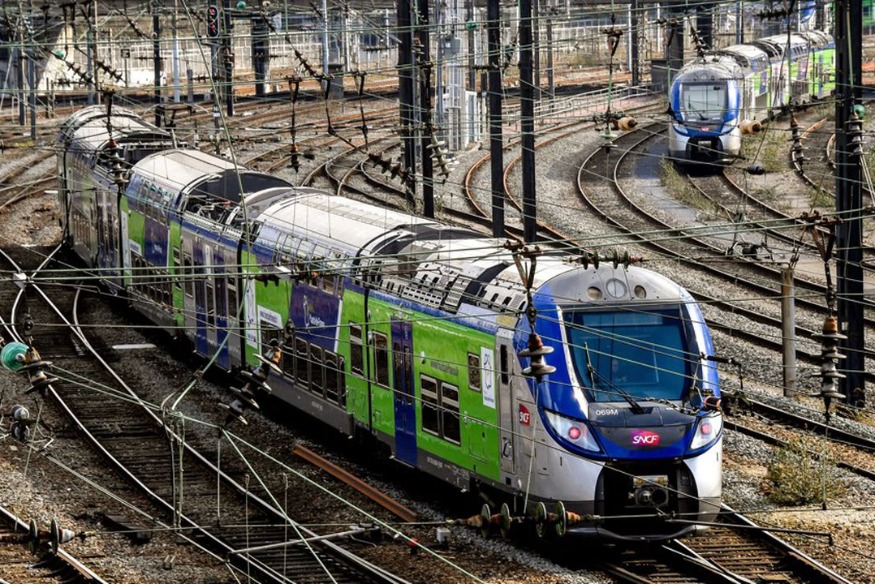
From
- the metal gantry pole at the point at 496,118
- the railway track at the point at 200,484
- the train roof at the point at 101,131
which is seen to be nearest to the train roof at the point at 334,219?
the metal gantry pole at the point at 496,118

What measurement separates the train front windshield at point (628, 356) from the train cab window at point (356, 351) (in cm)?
417

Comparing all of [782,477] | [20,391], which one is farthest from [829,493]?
[20,391]

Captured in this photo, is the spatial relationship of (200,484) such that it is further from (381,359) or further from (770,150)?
(770,150)

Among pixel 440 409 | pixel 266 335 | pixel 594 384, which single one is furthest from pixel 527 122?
pixel 594 384

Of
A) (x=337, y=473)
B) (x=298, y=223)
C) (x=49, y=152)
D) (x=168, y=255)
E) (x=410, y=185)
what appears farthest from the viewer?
(x=49, y=152)

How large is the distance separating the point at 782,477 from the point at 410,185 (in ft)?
55.7

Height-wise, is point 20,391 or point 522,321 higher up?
point 522,321

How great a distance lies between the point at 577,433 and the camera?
54.9 ft

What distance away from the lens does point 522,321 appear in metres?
17.2

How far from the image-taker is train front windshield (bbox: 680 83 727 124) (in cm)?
4534

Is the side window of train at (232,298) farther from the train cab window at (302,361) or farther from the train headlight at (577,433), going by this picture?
the train headlight at (577,433)

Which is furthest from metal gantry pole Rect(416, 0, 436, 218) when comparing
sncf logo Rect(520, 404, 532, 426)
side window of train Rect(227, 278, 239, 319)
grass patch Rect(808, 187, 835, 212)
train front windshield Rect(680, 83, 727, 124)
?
train front windshield Rect(680, 83, 727, 124)

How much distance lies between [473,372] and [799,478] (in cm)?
457

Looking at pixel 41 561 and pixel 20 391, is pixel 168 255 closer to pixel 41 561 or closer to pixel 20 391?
pixel 20 391
